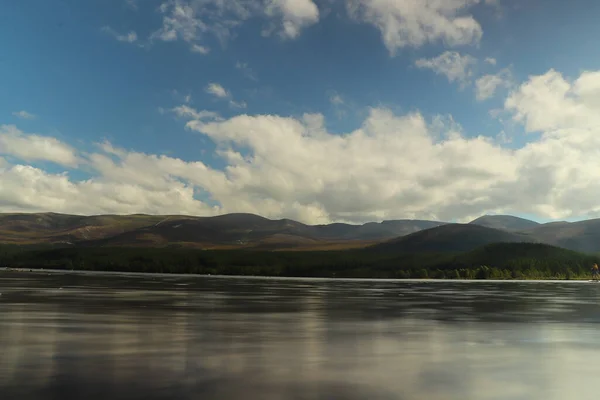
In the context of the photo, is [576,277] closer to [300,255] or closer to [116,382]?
[300,255]

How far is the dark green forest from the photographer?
118 m

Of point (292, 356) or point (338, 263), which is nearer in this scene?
point (292, 356)

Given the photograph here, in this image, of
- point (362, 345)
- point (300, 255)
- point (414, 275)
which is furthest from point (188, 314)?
point (300, 255)

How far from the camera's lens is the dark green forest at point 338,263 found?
117625 mm

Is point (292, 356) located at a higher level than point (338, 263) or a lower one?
lower

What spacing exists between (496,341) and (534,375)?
16.9 feet

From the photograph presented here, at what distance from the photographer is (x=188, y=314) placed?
25.0 meters

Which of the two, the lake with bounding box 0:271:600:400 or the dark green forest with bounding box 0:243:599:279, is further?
the dark green forest with bounding box 0:243:599:279

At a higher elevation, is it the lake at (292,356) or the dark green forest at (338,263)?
the dark green forest at (338,263)

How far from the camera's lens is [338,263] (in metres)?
140

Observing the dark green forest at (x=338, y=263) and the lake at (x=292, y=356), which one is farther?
the dark green forest at (x=338, y=263)

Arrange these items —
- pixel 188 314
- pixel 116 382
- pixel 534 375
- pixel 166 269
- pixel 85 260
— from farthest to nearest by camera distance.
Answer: pixel 85 260 → pixel 166 269 → pixel 188 314 → pixel 534 375 → pixel 116 382

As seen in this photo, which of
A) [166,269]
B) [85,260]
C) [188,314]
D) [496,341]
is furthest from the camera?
[85,260]

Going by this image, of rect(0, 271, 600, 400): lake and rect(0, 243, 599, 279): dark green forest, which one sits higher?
rect(0, 243, 599, 279): dark green forest
